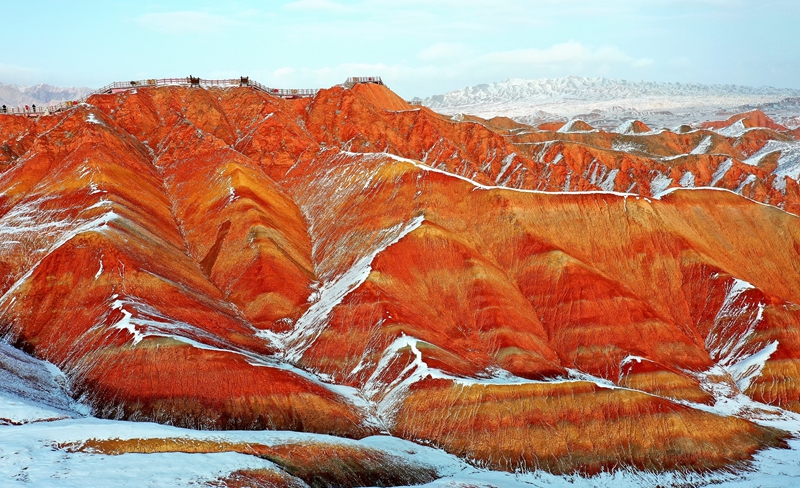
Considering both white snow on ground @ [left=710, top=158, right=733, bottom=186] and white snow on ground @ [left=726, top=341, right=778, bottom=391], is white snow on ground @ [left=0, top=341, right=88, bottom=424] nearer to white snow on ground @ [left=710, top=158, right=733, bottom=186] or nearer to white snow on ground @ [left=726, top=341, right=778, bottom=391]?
white snow on ground @ [left=726, top=341, right=778, bottom=391]

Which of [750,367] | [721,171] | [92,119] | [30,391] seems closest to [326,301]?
[30,391]

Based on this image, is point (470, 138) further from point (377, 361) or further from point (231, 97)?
point (377, 361)

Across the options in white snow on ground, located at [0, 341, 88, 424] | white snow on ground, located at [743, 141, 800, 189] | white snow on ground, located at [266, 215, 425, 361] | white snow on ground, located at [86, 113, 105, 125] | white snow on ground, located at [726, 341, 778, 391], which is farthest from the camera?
white snow on ground, located at [743, 141, 800, 189]

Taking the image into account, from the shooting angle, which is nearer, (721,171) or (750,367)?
(750,367)

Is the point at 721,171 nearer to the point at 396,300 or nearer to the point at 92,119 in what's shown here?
the point at 396,300

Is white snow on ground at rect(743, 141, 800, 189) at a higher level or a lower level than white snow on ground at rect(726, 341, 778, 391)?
higher

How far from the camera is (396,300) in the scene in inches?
2958

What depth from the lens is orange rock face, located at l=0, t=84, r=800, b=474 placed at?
59.9 m

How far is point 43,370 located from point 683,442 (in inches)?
2111

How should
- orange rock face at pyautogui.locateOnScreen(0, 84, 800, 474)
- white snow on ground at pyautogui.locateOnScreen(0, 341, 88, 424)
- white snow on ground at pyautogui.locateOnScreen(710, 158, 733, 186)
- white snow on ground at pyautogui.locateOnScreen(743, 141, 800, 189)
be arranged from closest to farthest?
white snow on ground at pyautogui.locateOnScreen(0, 341, 88, 424) → orange rock face at pyautogui.locateOnScreen(0, 84, 800, 474) → white snow on ground at pyautogui.locateOnScreen(710, 158, 733, 186) → white snow on ground at pyautogui.locateOnScreen(743, 141, 800, 189)

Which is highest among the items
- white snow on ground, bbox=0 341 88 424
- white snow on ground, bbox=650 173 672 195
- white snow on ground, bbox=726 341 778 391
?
white snow on ground, bbox=650 173 672 195

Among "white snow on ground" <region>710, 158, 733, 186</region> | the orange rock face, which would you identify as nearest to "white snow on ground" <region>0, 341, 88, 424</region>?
the orange rock face

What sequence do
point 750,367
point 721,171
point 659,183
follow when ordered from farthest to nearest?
point 721,171 < point 659,183 < point 750,367

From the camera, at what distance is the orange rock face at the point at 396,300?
59.9 m
